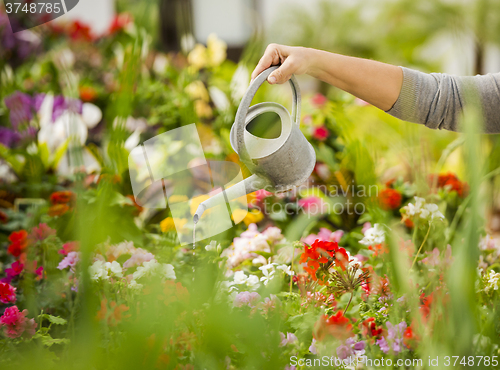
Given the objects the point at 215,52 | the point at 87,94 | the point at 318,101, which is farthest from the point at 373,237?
the point at 87,94

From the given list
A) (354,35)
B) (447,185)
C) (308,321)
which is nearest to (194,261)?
(308,321)

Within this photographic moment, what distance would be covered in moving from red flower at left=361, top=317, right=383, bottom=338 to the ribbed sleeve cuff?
42 centimetres

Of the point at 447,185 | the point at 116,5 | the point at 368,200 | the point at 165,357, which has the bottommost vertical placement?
the point at 447,185

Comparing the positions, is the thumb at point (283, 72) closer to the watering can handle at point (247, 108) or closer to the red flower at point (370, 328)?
the watering can handle at point (247, 108)

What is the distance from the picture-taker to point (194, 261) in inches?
26.4

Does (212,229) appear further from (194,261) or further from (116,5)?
(116,5)

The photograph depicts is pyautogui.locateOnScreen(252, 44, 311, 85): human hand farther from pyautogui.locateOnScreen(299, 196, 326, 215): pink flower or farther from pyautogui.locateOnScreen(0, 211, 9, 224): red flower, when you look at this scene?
pyautogui.locateOnScreen(0, 211, 9, 224): red flower

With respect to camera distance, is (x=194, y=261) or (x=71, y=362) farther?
(x=194, y=261)

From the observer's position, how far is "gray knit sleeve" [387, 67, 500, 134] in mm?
746

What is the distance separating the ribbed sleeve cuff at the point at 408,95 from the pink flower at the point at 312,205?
0.37 m

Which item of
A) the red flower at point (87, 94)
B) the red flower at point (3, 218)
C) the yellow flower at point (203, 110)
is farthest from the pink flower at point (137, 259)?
the red flower at point (87, 94)

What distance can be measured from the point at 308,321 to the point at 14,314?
446 mm

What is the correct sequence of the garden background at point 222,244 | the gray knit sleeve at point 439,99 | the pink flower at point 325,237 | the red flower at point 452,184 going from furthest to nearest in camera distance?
1. the red flower at point 452,184
2. the pink flower at point 325,237
3. the gray knit sleeve at point 439,99
4. the garden background at point 222,244

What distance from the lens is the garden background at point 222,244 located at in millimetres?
277
